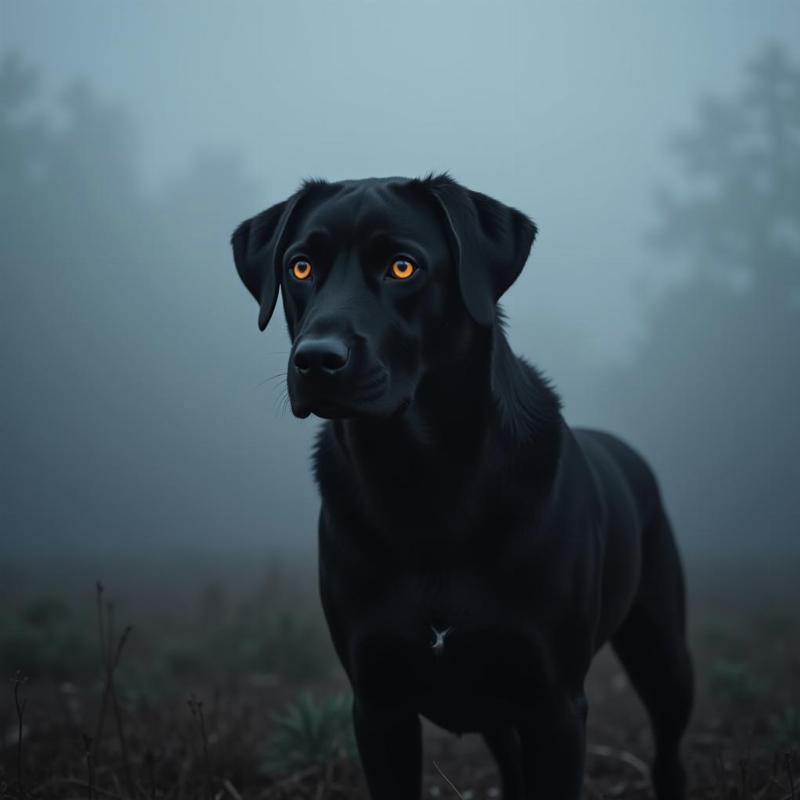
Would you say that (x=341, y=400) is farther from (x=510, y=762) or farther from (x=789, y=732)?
(x=789, y=732)

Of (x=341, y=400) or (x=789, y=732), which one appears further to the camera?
(x=789, y=732)

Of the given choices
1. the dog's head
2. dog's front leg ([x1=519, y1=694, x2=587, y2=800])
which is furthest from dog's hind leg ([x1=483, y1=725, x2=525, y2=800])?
the dog's head

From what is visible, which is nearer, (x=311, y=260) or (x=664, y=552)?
(x=311, y=260)

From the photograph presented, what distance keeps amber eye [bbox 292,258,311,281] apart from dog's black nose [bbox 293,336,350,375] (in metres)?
0.53

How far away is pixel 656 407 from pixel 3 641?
40148mm

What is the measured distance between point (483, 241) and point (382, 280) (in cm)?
41

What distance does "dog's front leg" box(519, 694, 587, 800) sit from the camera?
2557mm

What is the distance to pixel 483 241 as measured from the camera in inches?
110

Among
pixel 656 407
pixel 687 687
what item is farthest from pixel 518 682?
pixel 656 407

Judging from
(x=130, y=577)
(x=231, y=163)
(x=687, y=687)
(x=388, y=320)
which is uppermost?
(x=231, y=163)

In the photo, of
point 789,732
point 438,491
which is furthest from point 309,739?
point 789,732

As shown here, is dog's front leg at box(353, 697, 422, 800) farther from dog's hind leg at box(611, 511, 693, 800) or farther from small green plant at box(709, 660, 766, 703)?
small green plant at box(709, 660, 766, 703)

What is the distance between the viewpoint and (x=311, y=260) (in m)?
2.71

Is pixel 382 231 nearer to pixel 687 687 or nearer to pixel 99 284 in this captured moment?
pixel 687 687
